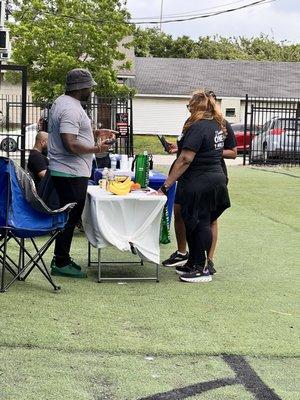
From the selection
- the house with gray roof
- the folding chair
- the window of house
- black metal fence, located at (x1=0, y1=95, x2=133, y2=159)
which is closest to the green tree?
black metal fence, located at (x1=0, y1=95, x2=133, y2=159)

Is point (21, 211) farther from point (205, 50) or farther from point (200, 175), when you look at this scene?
point (205, 50)

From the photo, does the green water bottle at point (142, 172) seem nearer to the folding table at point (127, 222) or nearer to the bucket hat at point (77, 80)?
the folding table at point (127, 222)

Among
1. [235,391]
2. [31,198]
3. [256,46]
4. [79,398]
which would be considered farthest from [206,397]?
[256,46]

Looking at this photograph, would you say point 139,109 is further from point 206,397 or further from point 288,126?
point 206,397

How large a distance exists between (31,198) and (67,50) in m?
24.4

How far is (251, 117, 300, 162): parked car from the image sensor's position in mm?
21984

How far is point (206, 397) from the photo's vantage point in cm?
379

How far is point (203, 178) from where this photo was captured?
6242mm

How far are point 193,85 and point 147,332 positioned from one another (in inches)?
1368

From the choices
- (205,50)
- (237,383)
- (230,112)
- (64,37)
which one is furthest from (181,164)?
(205,50)

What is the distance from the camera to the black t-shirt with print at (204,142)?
6.11m

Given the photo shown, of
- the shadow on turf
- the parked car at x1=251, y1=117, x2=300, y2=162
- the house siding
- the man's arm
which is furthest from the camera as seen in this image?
the house siding

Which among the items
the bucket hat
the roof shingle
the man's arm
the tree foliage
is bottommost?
the man's arm

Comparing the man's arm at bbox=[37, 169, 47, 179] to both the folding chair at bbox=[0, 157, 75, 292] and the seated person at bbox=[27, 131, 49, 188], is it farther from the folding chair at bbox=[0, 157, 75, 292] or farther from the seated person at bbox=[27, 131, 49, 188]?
the folding chair at bbox=[0, 157, 75, 292]
